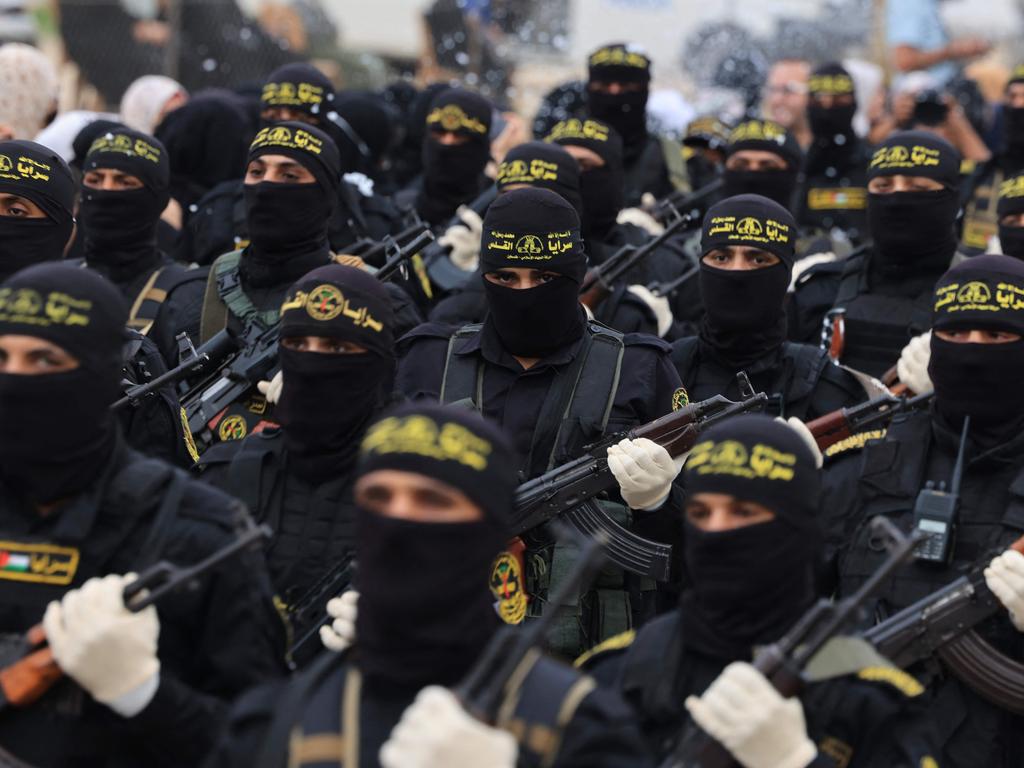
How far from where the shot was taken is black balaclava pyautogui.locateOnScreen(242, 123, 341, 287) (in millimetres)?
7988

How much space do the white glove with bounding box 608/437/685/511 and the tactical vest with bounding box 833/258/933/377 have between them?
2.11 meters

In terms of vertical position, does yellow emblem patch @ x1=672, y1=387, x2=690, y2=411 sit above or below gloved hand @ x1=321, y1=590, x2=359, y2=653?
above

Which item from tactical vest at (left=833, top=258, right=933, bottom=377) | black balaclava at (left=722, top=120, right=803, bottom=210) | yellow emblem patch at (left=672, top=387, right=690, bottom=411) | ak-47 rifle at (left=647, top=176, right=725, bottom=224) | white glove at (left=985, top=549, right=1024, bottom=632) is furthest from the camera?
ak-47 rifle at (left=647, top=176, right=725, bottom=224)

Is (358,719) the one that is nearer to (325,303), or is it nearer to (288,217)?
(325,303)

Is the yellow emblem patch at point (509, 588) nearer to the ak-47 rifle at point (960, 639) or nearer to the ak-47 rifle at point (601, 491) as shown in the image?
the ak-47 rifle at point (601, 491)

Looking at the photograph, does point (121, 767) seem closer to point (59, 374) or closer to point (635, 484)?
point (59, 374)

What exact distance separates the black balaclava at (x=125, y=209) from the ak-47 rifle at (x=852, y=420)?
10.2ft

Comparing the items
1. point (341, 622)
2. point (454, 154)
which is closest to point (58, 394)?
point (341, 622)

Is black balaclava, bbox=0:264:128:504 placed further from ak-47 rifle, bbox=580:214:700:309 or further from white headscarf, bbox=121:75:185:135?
white headscarf, bbox=121:75:185:135

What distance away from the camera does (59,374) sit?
16.1ft

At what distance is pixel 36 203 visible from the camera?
7.63m

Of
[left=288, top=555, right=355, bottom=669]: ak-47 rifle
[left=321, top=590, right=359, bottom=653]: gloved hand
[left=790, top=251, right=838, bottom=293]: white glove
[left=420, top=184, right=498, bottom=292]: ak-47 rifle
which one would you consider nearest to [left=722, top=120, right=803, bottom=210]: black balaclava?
[left=790, top=251, right=838, bottom=293]: white glove

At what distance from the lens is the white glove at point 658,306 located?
8.80 metres

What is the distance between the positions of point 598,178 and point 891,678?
Answer: 521 centimetres
